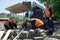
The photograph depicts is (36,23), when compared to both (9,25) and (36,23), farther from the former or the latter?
(9,25)

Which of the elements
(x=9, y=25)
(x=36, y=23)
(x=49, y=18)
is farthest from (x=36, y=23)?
(x=9, y=25)

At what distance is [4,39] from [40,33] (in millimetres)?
2675

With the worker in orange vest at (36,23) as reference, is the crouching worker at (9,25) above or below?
below

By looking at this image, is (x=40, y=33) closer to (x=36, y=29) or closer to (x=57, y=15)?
(x=36, y=29)

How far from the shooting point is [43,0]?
135ft

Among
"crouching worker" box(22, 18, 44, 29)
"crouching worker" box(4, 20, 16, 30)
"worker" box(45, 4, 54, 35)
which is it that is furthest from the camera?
"crouching worker" box(4, 20, 16, 30)

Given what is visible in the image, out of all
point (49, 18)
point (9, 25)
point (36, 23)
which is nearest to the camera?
point (36, 23)

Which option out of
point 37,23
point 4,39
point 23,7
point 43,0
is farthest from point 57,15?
point 4,39

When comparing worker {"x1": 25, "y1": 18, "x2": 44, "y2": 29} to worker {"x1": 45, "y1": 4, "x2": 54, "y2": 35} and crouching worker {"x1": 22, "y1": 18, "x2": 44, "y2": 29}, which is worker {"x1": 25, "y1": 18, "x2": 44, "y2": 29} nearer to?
crouching worker {"x1": 22, "y1": 18, "x2": 44, "y2": 29}

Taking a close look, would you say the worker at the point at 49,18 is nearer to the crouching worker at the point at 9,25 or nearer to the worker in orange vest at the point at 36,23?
the worker in orange vest at the point at 36,23

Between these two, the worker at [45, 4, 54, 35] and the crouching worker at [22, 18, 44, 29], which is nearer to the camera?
the crouching worker at [22, 18, 44, 29]

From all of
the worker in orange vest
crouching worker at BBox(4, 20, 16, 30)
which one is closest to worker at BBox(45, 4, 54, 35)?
the worker in orange vest

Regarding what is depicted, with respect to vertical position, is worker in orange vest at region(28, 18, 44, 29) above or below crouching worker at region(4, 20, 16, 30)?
above

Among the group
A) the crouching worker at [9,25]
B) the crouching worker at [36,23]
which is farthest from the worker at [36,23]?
the crouching worker at [9,25]
